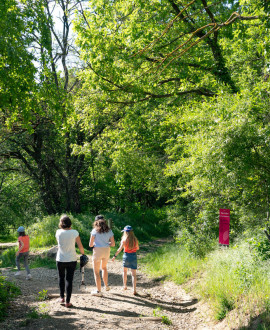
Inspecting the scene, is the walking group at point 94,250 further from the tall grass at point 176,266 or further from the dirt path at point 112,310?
the tall grass at point 176,266

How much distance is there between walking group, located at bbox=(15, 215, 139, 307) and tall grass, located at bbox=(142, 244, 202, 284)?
6.23 feet

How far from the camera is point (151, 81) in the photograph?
1194 cm

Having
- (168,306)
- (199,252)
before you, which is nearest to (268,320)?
(168,306)

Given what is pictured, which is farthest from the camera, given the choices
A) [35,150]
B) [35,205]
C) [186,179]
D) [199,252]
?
[35,205]

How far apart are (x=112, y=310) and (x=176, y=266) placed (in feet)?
14.0

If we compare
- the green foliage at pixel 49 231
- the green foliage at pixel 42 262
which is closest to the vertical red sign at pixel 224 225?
the green foliage at pixel 42 262

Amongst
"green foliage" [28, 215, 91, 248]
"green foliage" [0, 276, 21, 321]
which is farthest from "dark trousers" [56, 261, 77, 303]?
"green foliage" [28, 215, 91, 248]

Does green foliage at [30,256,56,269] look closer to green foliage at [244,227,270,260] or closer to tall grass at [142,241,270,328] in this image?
tall grass at [142,241,270,328]

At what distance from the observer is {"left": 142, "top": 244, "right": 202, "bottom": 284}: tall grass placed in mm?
10156

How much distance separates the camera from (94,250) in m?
8.37

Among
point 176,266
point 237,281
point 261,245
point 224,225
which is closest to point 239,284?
point 237,281

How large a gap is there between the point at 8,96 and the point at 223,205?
677cm

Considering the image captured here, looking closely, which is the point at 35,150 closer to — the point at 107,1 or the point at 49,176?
the point at 49,176

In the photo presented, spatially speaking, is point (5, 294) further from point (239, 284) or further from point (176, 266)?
point (176, 266)
